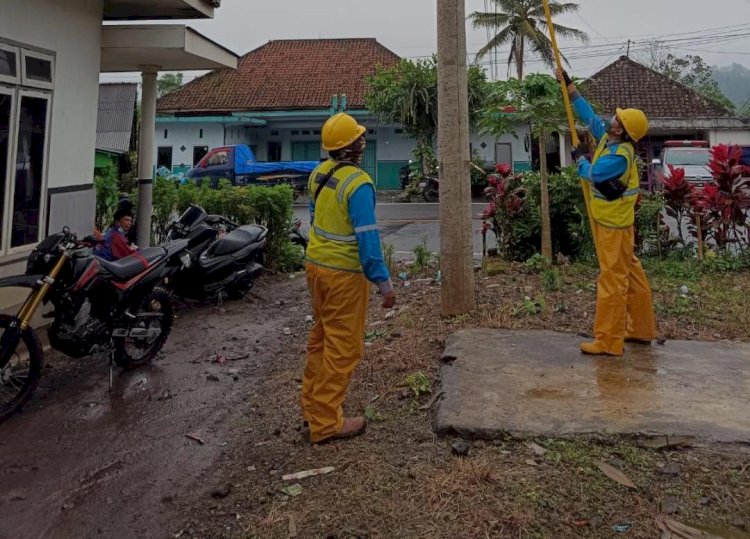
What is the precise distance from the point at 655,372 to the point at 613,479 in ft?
4.89

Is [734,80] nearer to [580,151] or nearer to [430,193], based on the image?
[430,193]

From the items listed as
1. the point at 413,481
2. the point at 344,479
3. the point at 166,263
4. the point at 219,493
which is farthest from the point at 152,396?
the point at 413,481

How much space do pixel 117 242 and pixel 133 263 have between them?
0.95 metres

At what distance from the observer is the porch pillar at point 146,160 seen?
707 cm

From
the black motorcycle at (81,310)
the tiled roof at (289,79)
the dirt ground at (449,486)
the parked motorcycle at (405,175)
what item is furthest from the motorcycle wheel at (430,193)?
the dirt ground at (449,486)

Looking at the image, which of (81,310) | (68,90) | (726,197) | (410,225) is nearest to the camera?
(81,310)

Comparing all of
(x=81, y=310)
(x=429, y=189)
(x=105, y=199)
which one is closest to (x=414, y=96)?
(x=429, y=189)

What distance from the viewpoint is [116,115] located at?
17.7 m

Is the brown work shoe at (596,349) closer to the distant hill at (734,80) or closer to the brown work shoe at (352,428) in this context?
the brown work shoe at (352,428)

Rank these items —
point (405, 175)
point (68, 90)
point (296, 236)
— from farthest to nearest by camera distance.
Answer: point (405, 175)
point (296, 236)
point (68, 90)

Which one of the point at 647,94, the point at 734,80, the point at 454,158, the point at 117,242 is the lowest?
the point at 117,242

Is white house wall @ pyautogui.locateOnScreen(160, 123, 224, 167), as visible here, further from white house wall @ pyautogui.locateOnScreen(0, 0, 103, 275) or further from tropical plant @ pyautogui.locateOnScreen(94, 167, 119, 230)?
white house wall @ pyautogui.locateOnScreen(0, 0, 103, 275)

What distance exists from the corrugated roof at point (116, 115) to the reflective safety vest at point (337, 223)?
14.2 m

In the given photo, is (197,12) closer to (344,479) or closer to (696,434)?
(344,479)
